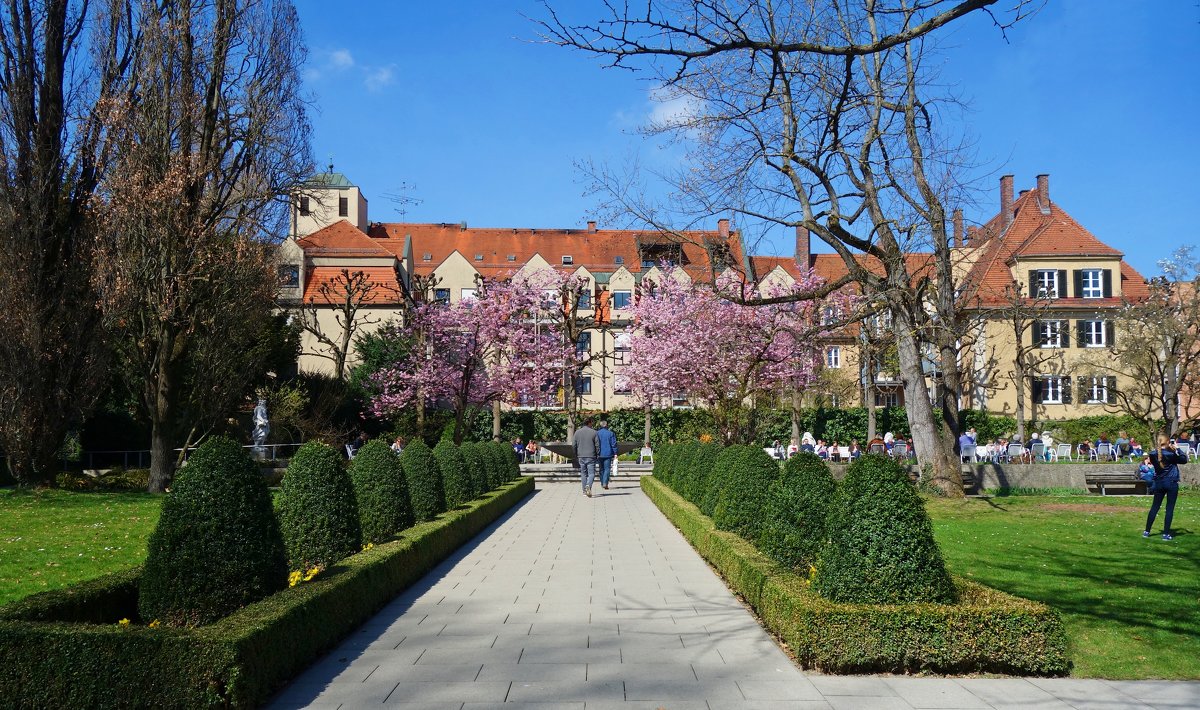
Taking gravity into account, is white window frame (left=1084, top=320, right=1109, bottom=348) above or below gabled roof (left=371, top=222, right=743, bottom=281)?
below

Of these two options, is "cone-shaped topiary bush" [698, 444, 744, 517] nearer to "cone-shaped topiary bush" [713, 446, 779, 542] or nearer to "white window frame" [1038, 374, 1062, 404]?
"cone-shaped topiary bush" [713, 446, 779, 542]

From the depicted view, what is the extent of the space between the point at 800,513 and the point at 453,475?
870cm

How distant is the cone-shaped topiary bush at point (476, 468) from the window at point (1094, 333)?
3971cm

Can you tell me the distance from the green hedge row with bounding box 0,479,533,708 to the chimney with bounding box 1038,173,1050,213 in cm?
5415

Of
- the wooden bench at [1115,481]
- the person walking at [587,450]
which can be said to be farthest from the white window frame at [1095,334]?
the person walking at [587,450]

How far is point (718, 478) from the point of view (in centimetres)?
1395

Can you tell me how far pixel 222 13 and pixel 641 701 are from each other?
23658 mm

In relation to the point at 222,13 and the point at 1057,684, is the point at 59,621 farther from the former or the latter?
the point at 222,13

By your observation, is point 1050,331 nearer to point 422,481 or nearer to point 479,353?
point 479,353

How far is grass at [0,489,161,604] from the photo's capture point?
401 inches

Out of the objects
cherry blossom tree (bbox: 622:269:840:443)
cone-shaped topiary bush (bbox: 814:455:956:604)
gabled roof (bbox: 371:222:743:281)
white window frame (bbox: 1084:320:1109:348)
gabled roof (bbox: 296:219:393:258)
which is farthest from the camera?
gabled roof (bbox: 371:222:743:281)

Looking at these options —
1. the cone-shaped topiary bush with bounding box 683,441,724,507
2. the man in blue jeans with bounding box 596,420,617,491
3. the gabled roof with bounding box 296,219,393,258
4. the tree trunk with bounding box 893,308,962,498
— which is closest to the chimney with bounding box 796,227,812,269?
the gabled roof with bounding box 296,219,393,258

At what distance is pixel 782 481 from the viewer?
378 inches

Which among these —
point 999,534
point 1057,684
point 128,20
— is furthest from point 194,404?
point 1057,684
